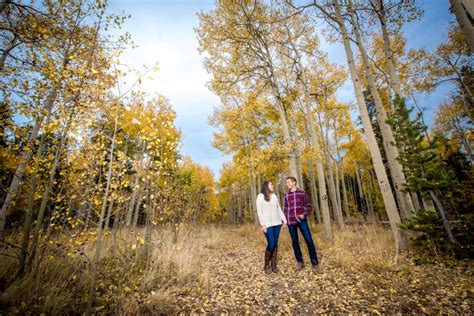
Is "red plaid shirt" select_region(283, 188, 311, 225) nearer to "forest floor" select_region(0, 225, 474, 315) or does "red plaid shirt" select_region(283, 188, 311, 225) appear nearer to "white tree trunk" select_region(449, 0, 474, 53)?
"forest floor" select_region(0, 225, 474, 315)

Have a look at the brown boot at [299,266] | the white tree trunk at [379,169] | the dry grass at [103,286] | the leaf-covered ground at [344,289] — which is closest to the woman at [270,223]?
the leaf-covered ground at [344,289]

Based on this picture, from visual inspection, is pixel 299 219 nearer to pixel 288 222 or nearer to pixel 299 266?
pixel 288 222

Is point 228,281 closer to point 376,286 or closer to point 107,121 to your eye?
point 376,286

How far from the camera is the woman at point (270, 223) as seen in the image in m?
3.77

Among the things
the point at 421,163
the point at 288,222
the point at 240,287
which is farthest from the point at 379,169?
the point at 240,287

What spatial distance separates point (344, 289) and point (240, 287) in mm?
1737

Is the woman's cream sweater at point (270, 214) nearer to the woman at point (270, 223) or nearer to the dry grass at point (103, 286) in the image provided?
the woman at point (270, 223)

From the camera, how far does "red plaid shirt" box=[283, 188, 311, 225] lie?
12.5 ft

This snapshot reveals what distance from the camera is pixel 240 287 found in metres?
3.30

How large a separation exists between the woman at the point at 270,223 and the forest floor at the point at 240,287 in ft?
1.00

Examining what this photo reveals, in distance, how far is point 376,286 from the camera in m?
2.88

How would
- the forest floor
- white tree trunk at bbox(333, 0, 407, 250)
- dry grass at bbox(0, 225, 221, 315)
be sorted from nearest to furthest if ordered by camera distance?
1. dry grass at bbox(0, 225, 221, 315)
2. the forest floor
3. white tree trunk at bbox(333, 0, 407, 250)

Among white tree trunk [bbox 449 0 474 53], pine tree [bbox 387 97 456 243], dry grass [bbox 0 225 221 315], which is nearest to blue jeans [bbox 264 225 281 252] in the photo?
dry grass [bbox 0 225 221 315]

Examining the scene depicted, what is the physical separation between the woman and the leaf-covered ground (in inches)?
11.3
